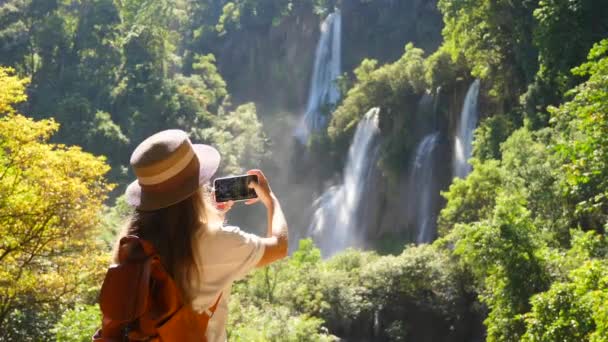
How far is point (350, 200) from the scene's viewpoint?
30.2 meters

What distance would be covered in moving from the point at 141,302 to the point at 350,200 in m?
28.3

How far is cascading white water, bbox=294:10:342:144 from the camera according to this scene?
4091cm

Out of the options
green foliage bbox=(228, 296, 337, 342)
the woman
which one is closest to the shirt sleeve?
the woman

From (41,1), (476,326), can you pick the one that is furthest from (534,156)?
(41,1)

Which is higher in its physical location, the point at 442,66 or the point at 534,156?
the point at 442,66

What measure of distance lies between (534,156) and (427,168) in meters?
10.1

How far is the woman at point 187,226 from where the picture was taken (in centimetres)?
226

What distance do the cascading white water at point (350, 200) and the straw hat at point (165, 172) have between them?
88.6 feet

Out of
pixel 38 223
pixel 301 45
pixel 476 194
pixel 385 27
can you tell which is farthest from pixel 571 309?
pixel 301 45

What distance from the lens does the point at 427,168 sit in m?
25.9

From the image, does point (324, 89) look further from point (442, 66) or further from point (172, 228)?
point (172, 228)

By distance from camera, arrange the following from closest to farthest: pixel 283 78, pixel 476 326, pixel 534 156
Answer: pixel 534 156 → pixel 476 326 → pixel 283 78

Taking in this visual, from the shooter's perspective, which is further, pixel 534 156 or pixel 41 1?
pixel 41 1

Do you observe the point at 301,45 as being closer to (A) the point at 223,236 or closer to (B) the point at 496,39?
(B) the point at 496,39
